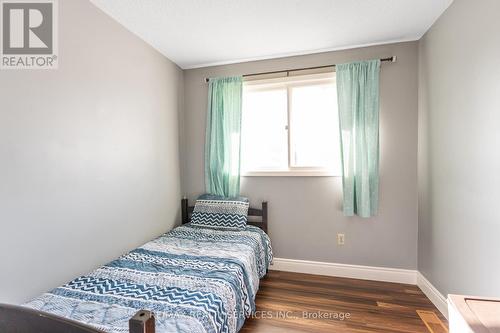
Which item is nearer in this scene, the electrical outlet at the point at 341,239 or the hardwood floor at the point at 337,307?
the hardwood floor at the point at 337,307

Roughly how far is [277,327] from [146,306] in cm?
105

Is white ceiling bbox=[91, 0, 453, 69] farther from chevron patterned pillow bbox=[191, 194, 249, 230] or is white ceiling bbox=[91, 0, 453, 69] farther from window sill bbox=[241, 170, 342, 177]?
chevron patterned pillow bbox=[191, 194, 249, 230]

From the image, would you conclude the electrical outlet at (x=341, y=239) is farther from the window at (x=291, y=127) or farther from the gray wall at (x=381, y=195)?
the window at (x=291, y=127)

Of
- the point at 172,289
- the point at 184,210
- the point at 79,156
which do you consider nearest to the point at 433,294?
the point at 172,289

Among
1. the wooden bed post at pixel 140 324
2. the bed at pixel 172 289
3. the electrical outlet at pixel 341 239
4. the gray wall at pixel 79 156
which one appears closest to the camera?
the wooden bed post at pixel 140 324

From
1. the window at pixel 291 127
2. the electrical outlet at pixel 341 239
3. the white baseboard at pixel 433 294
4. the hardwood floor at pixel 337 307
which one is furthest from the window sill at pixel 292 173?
the white baseboard at pixel 433 294

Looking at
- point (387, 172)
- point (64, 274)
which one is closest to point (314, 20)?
point (387, 172)

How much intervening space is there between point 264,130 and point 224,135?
0.48m

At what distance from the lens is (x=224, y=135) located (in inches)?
114

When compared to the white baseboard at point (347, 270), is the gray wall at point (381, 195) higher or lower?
higher

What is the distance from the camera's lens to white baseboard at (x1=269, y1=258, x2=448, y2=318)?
2403 millimetres

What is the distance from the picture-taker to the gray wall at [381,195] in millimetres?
2457

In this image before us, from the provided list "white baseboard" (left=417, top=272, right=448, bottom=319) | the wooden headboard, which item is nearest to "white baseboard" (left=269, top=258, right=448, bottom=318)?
"white baseboard" (left=417, top=272, right=448, bottom=319)

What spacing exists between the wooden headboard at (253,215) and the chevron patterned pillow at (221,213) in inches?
6.2
